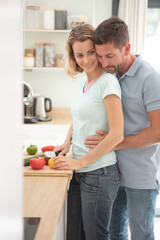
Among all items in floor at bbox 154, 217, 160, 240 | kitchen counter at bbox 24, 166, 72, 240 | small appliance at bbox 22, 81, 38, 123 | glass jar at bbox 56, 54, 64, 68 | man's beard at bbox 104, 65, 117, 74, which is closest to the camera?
kitchen counter at bbox 24, 166, 72, 240

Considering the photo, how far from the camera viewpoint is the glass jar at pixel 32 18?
10.6 ft

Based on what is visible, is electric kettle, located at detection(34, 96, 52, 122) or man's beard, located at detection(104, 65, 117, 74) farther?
electric kettle, located at detection(34, 96, 52, 122)

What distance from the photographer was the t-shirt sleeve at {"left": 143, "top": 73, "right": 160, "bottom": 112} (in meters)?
1.44

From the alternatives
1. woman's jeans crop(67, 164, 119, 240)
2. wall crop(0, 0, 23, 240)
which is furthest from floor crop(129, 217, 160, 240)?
wall crop(0, 0, 23, 240)

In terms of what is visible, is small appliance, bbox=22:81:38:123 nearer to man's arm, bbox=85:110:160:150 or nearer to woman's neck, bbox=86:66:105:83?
woman's neck, bbox=86:66:105:83

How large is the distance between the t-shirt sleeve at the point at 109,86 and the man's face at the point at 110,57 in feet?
0.15

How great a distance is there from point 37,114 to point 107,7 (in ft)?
4.45

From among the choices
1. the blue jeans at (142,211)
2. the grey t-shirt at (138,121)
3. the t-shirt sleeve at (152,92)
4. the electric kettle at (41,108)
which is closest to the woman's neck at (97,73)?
the grey t-shirt at (138,121)

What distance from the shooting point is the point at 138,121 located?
1.55m

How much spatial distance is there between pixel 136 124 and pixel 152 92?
7.6 inches

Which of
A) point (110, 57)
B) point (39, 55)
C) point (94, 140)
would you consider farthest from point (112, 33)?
point (39, 55)

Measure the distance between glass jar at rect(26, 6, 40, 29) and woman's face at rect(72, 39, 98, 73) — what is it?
1882 mm

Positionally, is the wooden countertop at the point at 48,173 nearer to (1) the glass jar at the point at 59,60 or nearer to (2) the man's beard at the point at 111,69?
(2) the man's beard at the point at 111,69

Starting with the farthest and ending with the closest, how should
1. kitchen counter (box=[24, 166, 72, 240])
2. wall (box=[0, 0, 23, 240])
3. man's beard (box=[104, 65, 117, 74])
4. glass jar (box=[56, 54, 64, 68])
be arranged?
glass jar (box=[56, 54, 64, 68]) < man's beard (box=[104, 65, 117, 74]) < kitchen counter (box=[24, 166, 72, 240]) < wall (box=[0, 0, 23, 240])
